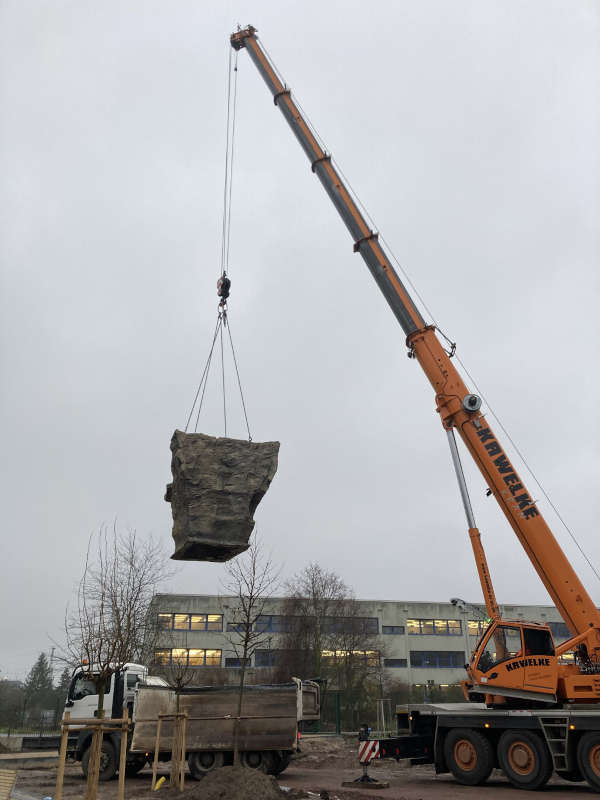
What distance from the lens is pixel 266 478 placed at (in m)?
11.1

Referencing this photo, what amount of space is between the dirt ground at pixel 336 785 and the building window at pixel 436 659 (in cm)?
3082

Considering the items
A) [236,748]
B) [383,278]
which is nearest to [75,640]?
[236,748]

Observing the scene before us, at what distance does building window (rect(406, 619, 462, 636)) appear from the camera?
50719 mm

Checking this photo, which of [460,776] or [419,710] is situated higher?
[419,710]

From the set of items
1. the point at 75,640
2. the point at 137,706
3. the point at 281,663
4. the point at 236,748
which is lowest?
the point at 236,748

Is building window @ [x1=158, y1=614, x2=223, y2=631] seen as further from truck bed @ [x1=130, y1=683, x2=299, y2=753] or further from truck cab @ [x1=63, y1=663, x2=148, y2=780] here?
truck bed @ [x1=130, y1=683, x2=299, y2=753]

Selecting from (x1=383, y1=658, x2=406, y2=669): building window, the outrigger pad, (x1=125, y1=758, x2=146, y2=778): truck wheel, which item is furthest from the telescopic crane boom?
(x1=383, y1=658, x2=406, y2=669): building window

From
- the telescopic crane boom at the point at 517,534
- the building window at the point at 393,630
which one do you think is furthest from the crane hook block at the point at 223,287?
the building window at the point at 393,630

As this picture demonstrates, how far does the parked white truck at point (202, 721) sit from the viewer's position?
15.0 m

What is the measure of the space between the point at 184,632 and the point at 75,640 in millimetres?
25914

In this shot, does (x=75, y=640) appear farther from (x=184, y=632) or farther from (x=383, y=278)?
(x=184, y=632)

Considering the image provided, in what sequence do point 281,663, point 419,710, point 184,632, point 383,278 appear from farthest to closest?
point 184,632 < point 281,663 < point 383,278 < point 419,710

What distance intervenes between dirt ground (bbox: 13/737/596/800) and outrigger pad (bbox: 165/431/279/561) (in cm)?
426

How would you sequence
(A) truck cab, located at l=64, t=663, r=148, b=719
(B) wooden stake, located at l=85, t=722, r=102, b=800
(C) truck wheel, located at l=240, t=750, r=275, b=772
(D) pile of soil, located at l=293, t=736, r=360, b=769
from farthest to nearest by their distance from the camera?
(D) pile of soil, located at l=293, t=736, r=360, b=769 → (A) truck cab, located at l=64, t=663, r=148, b=719 → (C) truck wheel, located at l=240, t=750, r=275, b=772 → (B) wooden stake, located at l=85, t=722, r=102, b=800
